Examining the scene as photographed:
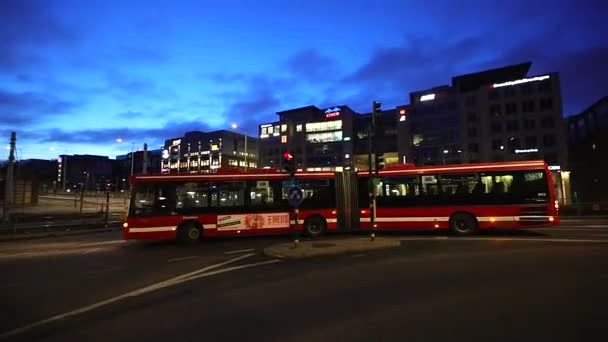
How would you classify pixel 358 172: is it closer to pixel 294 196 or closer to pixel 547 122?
pixel 294 196

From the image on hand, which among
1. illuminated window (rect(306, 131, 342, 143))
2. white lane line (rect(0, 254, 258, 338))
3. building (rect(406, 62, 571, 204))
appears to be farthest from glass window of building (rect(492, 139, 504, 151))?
white lane line (rect(0, 254, 258, 338))

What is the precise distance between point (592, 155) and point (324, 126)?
6165cm

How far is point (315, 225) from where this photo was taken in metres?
16.8

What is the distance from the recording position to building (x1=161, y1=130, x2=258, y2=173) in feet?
436

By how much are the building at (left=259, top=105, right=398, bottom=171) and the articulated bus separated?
81168 millimetres

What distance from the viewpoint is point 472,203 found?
15.6 m

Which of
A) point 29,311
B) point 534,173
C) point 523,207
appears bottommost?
point 29,311

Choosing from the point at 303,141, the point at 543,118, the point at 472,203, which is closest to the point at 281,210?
the point at 472,203

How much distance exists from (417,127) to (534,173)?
233 ft

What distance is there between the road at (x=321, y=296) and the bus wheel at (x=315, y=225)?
5021mm

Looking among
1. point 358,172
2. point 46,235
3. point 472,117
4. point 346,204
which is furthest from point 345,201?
point 472,117

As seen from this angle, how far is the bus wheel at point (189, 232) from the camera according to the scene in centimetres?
1565

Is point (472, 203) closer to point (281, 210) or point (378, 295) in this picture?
point (281, 210)

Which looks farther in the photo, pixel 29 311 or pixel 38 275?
pixel 38 275
